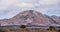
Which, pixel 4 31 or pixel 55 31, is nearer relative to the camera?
pixel 55 31

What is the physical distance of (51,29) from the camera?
7.00 meters

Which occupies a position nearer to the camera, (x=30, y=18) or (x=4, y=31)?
(x=4, y=31)

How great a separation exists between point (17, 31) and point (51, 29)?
1.45 m

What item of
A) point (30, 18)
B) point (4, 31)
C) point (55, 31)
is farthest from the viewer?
point (30, 18)

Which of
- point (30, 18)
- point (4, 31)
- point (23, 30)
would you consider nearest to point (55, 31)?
point (23, 30)

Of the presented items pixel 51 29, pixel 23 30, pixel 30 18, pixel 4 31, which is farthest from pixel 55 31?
pixel 30 18

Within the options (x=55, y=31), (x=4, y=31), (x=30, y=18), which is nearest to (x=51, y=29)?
(x=55, y=31)

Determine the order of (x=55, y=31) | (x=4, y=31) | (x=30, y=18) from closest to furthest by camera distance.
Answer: (x=55, y=31) → (x=4, y=31) → (x=30, y=18)

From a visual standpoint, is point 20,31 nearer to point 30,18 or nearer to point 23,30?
point 23,30

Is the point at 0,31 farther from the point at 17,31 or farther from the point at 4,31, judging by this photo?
the point at 17,31

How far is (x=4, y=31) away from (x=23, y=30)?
827mm

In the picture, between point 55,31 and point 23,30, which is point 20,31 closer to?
point 23,30

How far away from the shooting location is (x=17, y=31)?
295 inches

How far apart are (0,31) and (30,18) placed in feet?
37.8
